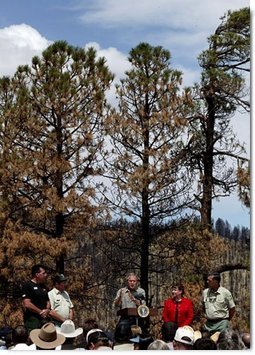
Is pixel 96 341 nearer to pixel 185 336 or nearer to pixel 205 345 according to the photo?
pixel 185 336

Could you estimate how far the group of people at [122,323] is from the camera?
5.29m

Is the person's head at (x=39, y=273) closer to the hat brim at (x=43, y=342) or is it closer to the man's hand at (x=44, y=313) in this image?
the man's hand at (x=44, y=313)

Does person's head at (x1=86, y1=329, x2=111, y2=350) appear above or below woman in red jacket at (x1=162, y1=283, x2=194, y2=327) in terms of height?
below

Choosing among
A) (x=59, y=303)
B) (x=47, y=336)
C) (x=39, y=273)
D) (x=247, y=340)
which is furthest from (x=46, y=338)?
(x=59, y=303)

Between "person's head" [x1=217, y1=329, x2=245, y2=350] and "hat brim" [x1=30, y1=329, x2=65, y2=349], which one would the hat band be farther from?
"person's head" [x1=217, y1=329, x2=245, y2=350]

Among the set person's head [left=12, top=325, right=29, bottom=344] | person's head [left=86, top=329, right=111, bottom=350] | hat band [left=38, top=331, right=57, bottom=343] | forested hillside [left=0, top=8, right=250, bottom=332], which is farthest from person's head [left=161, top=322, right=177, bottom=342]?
forested hillside [left=0, top=8, right=250, bottom=332]

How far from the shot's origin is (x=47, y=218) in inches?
440

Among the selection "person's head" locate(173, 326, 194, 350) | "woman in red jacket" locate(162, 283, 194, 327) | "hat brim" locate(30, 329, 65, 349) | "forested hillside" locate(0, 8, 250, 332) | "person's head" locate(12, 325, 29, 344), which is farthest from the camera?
"forested hillside" locate(0, 8, 250, 332)

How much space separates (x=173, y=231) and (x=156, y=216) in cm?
37

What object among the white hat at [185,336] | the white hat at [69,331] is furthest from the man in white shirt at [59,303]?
the white hat at [185,336]

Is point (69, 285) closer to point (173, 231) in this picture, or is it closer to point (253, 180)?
point (173, 231)

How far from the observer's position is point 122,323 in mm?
6188

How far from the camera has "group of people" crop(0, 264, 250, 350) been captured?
5.29 m

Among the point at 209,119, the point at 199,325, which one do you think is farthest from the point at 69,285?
the point at 209,119
